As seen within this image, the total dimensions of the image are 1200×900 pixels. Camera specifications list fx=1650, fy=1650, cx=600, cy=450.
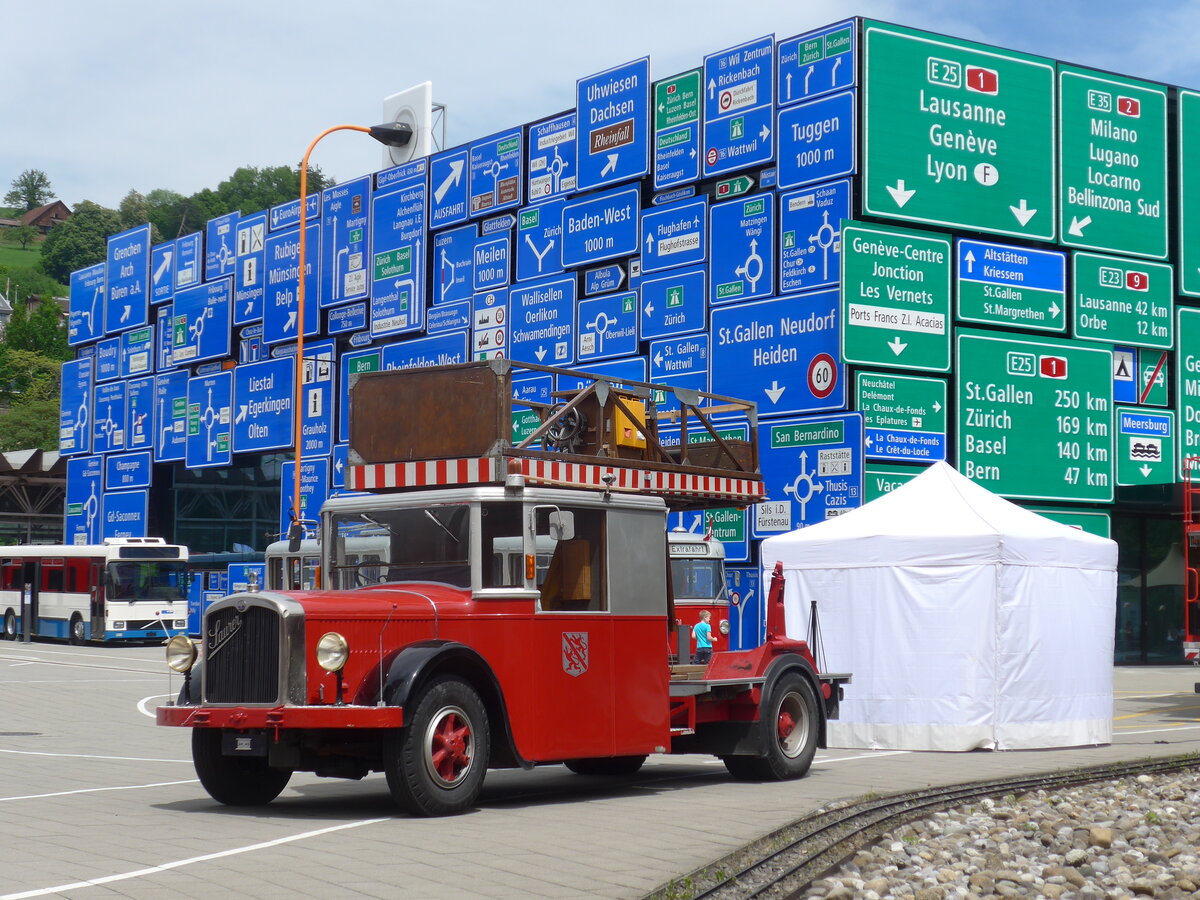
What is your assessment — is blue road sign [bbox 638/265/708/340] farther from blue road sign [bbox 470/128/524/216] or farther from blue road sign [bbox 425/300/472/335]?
blue road sign [bbox 425/300/472/335]

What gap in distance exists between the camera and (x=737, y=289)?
115 feet

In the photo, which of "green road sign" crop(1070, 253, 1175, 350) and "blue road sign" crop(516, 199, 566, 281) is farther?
"blue road sign" crop(516, 199, 566, 281)

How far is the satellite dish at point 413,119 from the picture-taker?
4872 centimetres

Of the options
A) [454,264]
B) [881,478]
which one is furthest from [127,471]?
[881,478]

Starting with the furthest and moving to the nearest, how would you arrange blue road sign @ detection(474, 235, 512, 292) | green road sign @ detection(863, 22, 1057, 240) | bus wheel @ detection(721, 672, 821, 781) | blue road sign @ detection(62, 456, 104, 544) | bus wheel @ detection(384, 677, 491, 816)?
blue road sign @ detection(62, 456, 104, 544)
blue road sign @ detection(474, 235, 512, 292)
green road sign @ detection(863, 22, 1057, 240)
bus wheel @ detection(721, 672, 821, 781)
bus wheel @ detection(384, 677, 491, 816)

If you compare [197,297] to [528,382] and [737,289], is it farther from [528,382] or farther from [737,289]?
[737,289]

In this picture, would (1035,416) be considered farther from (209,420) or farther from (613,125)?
(209,420)

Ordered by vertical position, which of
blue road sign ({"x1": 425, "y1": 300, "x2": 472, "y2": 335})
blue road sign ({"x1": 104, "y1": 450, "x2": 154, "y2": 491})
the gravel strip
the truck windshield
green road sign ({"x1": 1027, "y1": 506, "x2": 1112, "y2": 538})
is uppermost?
blue road sign ({"x1": 425, "y1": 300, "x2": 472, "y2": 335})

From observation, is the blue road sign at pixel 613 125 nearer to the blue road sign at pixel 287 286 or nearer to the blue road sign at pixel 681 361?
the blue road sign at pixel 681 361

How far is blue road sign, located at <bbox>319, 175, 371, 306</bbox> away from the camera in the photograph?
1839 inches

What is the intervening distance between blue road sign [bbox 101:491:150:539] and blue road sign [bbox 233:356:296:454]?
281 inches

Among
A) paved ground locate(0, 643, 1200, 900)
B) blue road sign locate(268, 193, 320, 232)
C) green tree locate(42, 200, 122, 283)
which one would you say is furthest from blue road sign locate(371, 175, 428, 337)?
green tree locate(42, 200, 122, 283)

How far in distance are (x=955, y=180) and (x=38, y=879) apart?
28.1 metres

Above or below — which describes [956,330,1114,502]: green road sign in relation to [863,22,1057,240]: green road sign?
below
